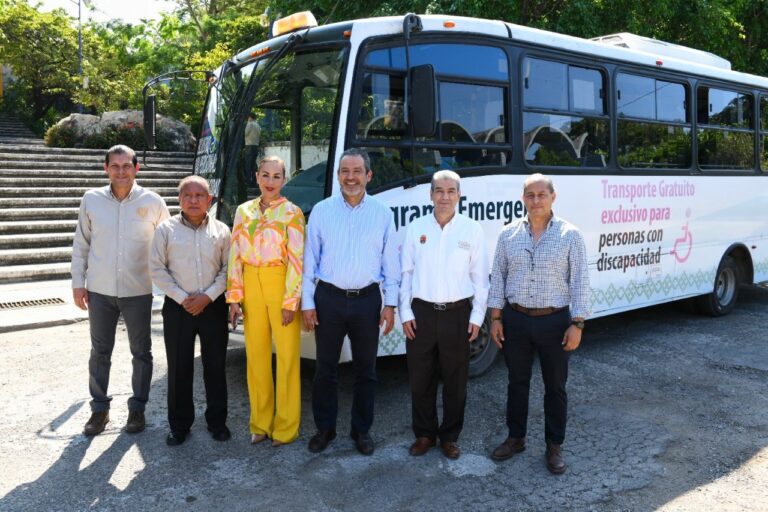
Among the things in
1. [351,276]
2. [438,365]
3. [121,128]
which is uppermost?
[121,128]

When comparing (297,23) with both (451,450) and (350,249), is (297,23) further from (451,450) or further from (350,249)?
(451,450)

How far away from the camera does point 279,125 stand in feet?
17.9

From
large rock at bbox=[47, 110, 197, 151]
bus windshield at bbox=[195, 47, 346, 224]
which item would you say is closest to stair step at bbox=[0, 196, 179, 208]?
large rock at bbox=[47, 110, 197, 151]

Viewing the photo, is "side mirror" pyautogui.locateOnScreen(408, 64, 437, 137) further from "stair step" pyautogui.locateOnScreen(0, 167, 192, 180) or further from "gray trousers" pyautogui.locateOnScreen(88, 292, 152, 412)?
"stair step" pyautogui.locateOnScreen(0, 167, 192, 180)

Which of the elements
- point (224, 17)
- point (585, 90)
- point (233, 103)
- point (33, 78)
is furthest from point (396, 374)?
point (33, 78)

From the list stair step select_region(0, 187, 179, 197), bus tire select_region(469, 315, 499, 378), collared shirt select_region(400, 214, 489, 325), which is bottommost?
bus tire select_region(469, 315, 499, 378)

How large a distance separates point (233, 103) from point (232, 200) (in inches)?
32.4

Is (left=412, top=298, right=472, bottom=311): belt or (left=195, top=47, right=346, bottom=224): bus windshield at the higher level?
(left=195, top=47, right=346, bottom=224): bus windshield

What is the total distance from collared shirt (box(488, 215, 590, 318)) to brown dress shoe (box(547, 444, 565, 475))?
821 mm

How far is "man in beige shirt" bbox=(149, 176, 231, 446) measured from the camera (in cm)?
425

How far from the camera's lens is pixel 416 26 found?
503 centimetres

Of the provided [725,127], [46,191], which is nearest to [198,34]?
[46,191]

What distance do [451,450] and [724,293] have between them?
590 centimetres

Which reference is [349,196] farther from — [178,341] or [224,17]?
[224,17]
